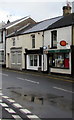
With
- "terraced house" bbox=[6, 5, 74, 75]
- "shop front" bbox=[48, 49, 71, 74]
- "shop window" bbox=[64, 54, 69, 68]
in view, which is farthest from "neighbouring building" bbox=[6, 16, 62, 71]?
"shop window" bbox=[64, 54, 69, 68]

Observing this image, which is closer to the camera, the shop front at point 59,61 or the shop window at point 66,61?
the shop front at point 59,61

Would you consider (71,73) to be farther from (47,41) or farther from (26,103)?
(26,103)

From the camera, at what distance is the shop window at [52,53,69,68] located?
2682 centimetres

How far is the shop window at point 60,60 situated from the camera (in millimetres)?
26820

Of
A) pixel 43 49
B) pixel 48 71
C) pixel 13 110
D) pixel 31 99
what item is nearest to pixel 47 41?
pixel 43 49

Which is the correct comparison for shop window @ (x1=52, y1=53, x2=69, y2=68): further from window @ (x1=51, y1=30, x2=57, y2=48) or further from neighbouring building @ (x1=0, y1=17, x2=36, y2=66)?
neighbouring building @ (x1=0, y1=17, x2=36, y2=66)

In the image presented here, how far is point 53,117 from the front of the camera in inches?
331

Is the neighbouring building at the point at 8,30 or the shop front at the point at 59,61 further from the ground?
the neighbouring building at the point at 8,30

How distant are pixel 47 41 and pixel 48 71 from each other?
3.58 metres

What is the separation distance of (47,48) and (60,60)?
9.05 ft

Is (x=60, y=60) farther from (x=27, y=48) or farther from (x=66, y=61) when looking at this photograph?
(x=27, y=48)

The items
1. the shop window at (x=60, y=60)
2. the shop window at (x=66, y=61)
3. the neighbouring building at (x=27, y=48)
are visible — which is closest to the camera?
the shop window at (x=66, y=61)

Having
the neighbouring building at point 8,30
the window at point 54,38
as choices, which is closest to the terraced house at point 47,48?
the window at point 54,38

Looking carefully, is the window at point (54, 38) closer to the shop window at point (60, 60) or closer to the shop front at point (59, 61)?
the shop front at point (59, 61)
